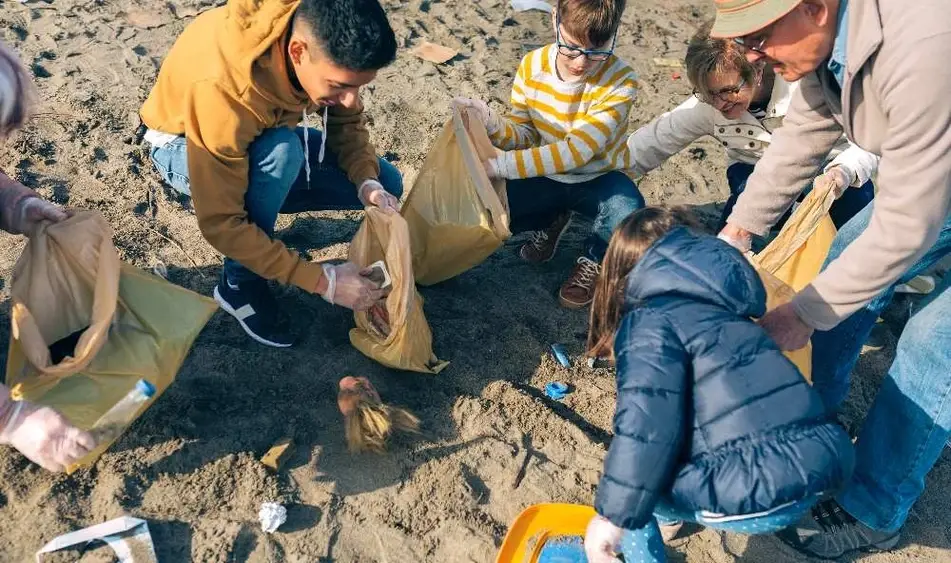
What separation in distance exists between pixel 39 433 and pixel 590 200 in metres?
2.24

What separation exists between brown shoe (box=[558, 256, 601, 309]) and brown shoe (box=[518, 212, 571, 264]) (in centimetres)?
22

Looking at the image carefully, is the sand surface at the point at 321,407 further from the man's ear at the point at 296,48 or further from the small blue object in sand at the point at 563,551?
the man's ear at the point at 296,48

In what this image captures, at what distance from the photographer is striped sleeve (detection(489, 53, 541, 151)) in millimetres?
3250

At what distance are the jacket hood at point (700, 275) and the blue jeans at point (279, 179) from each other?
1306 mm

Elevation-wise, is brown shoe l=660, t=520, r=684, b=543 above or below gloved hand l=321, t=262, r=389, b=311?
below

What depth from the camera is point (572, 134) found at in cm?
312

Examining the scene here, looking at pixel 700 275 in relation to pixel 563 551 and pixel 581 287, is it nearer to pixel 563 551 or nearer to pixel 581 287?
pixel 563 551

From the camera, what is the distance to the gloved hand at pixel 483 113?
3068 millimetres

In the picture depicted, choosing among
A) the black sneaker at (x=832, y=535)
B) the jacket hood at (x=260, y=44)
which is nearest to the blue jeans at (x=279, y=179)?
the jacket hood at (x=260, y=44)

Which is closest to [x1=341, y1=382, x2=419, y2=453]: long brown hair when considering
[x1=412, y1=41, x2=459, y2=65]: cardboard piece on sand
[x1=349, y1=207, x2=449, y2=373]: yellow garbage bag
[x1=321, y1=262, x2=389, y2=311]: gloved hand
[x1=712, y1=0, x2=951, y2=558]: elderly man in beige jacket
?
[x1=349, y1=207, x2=449, y2=373]: yellow garbage bag

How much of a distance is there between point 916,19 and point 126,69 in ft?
12.7

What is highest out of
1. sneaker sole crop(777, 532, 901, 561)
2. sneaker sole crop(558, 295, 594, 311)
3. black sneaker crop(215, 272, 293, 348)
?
black sneaker crop(215, 272, 293, 348)

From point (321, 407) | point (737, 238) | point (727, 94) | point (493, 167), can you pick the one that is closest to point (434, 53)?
point (493, 167)

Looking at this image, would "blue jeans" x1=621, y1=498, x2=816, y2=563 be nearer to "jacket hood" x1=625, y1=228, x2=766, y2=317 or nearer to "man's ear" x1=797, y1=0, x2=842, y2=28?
"jacket hood" x1=625, y1=228, x2=766, y2=317
